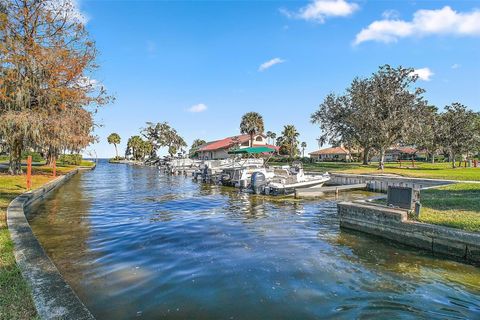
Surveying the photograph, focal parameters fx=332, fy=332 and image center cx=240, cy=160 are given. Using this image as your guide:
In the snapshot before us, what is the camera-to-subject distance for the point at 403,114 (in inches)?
1375

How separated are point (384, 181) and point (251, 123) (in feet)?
155

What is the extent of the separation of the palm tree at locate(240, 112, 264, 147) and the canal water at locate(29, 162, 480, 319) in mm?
58370

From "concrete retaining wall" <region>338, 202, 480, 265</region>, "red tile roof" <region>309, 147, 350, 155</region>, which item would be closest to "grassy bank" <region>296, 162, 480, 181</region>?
"concrete retaining wall" <region>338, 202, 480, 265</region>

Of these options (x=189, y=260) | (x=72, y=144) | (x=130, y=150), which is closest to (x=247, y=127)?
(x=72, y=144)

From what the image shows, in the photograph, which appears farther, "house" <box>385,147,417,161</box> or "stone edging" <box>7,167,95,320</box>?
"house" <box>385,147,417,161</box>

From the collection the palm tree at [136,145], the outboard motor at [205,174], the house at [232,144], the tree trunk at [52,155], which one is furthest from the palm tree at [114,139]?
the outboard motor at [205,174]

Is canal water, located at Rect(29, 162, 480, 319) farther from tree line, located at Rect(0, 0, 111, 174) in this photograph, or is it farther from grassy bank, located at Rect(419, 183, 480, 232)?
tree line, located at Rect(0, 0, 111, 174)

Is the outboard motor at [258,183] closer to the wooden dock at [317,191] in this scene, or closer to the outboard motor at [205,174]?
the wooden dock at [317,191]

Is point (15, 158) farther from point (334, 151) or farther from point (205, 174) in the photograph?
point (334, 151)

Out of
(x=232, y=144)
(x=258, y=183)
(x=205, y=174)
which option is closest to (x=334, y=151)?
(x=232, y=144)

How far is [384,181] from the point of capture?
24906 mm

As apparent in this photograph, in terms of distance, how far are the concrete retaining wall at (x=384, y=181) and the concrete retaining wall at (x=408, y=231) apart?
1098cm

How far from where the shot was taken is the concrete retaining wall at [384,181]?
21672mm

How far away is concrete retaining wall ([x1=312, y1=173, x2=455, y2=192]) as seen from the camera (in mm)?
21672
